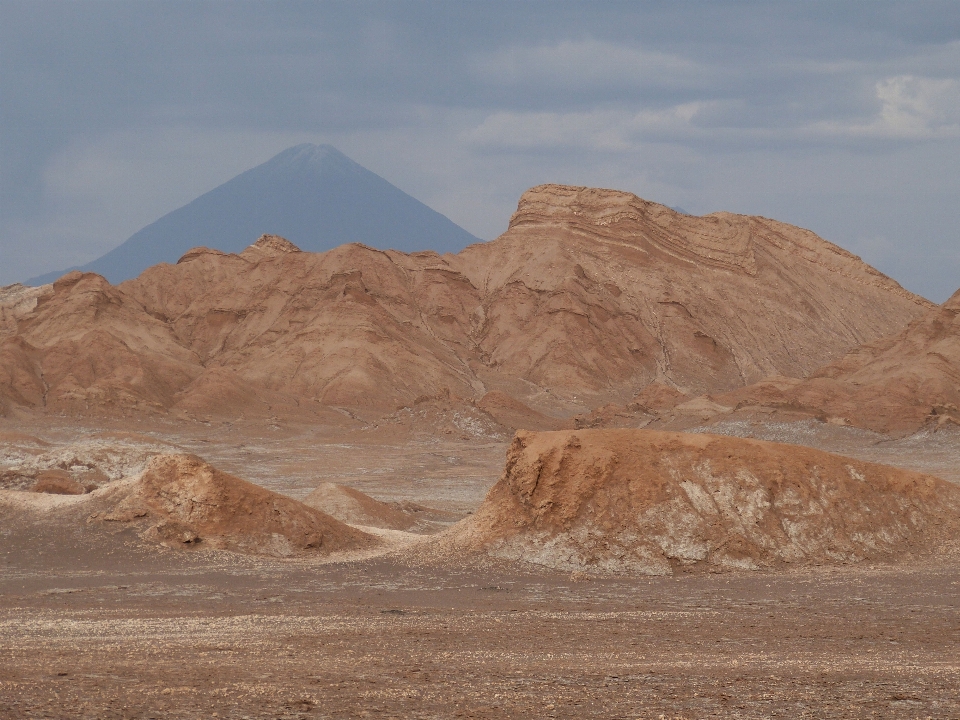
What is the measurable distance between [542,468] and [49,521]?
1128cm

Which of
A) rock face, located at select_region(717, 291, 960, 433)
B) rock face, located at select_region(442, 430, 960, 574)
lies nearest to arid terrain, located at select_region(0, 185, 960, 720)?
rock face, located at select_region(442, 430, 960, 574)

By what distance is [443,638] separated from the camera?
46.5 ft

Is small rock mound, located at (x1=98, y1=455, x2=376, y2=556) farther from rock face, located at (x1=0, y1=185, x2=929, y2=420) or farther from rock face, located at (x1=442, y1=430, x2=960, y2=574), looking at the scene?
rock face, located at (x1=0, y1=185, x2=929, y2=420)

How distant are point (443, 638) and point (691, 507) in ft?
29.9

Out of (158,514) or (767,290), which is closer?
(158,514)

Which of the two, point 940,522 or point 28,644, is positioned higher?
point 940,522

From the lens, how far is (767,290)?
106438mm

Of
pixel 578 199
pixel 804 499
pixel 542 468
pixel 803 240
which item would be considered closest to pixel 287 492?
pixel 542 468

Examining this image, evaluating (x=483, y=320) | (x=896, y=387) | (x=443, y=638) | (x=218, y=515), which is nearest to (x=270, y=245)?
(x=483, y=320)

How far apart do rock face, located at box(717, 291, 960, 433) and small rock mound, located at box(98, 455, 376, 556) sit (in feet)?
133

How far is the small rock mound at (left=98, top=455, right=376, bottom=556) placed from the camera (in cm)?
2369

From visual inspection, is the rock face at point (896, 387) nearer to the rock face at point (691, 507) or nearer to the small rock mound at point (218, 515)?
the rock face at point (691, 507)

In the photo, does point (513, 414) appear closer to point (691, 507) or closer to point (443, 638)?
point (691, 507)

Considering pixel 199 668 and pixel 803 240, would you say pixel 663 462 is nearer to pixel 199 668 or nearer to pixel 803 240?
pixel 199 668
